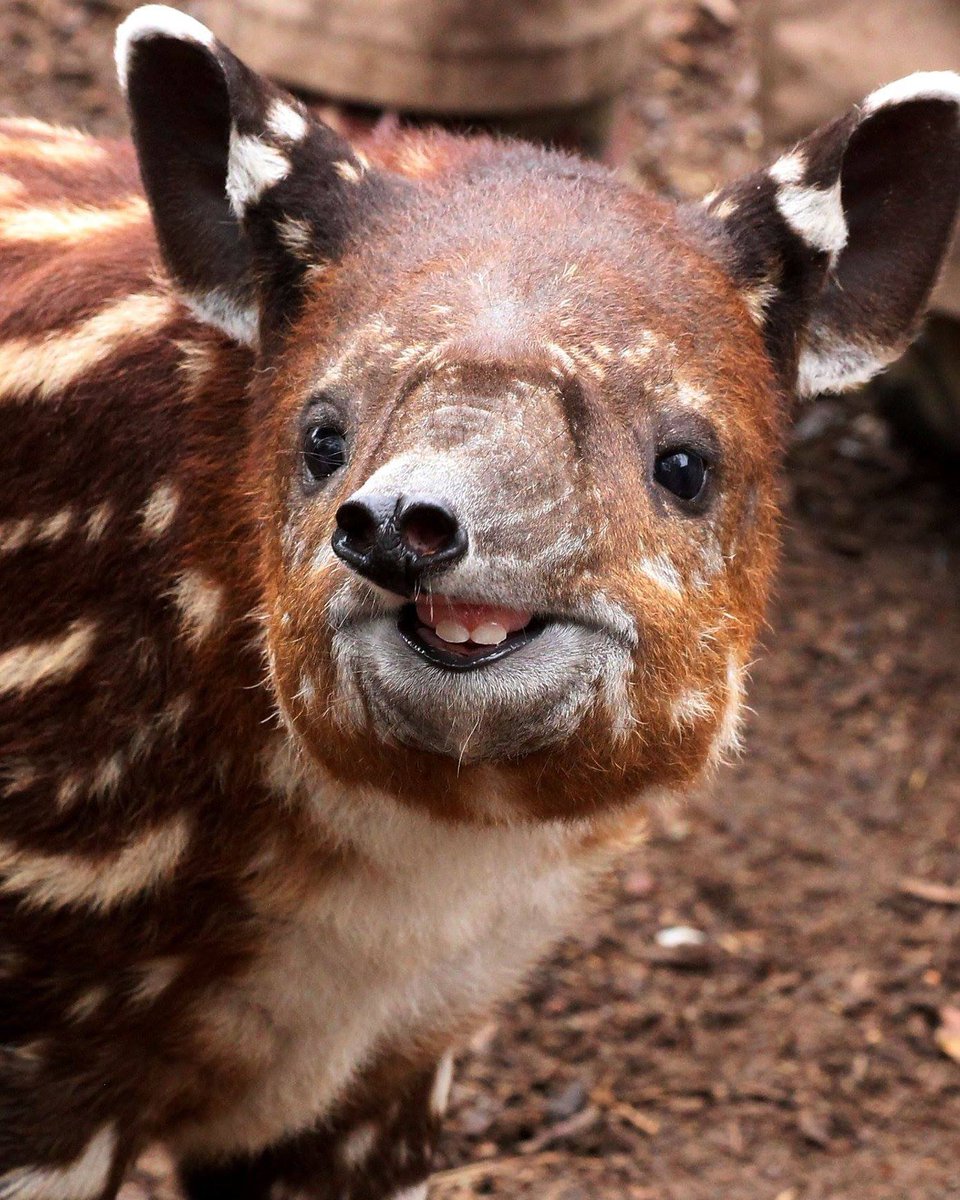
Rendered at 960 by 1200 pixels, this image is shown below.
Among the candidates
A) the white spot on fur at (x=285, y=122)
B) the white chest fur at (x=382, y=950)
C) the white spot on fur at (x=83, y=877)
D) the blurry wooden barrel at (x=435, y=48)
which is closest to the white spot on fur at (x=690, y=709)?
the white chest fur at (x=382, y=950)

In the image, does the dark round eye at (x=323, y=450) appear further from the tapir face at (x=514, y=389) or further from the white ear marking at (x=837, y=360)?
the white ear marking at (x=837, y=360)

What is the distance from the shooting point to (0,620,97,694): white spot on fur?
3.93 meters

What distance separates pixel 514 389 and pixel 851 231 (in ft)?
4.16

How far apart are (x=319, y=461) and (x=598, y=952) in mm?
3263

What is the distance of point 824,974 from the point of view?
642cm

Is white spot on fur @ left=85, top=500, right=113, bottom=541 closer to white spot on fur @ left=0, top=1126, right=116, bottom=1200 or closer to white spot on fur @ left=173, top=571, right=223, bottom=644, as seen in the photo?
white spot on fur @ left=173, top=571, right=223, bottom=644

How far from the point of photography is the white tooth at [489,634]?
313 cm

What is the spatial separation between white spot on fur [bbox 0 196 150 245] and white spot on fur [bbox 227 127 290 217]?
1.61 feet

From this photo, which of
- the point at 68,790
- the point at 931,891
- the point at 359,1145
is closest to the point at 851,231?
the point at 68,790

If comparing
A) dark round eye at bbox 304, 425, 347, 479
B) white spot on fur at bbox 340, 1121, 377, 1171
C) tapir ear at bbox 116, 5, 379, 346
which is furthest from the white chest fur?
tapir ear at bbox 116, 5, 379, 346

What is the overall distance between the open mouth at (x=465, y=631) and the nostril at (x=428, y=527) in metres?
0.20

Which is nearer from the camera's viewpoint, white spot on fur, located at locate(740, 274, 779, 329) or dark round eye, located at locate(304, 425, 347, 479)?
dark round eye, located at locate(304, 425, 347, 479)

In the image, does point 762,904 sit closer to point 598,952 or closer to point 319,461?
point 598,952

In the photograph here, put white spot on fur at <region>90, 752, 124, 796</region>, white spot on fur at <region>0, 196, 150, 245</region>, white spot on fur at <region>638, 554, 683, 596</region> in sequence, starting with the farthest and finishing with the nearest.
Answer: white spot on fur at <region>0, 196, 150, 245</region>
white spot on fur at <region>90, 752, 124, 796</region>
white spot on fur at <region>638, 554, 683, 596</region>
